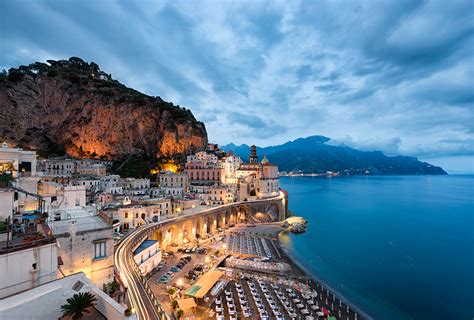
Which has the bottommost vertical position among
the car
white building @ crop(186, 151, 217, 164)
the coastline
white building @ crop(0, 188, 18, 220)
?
the coastline

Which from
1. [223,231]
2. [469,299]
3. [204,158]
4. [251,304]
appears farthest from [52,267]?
[204,158]

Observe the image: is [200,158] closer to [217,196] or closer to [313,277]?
[217,196]

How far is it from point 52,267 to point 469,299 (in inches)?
1624

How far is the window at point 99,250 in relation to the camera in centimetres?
1427

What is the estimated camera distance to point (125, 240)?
1017 inches

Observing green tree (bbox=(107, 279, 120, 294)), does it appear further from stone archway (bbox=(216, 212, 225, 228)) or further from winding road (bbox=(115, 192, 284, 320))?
stone archway (bbox=(216, 212, 225, 228))

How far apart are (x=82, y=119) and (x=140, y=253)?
62.0 meters

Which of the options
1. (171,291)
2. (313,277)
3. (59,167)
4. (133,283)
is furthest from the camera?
(59,167)

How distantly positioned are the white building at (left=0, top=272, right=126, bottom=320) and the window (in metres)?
4.52

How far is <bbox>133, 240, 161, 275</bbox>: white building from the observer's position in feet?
78.3

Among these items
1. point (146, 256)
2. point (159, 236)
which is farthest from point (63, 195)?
point (159, 236)

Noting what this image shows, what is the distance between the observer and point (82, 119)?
228ft

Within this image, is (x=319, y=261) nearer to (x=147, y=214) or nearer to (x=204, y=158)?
(x=147, y=214)

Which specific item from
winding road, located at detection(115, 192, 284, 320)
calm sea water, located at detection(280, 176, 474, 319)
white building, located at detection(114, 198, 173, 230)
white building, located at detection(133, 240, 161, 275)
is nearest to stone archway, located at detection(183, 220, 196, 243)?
white building, located at detection(114, 198, 173, 230)
